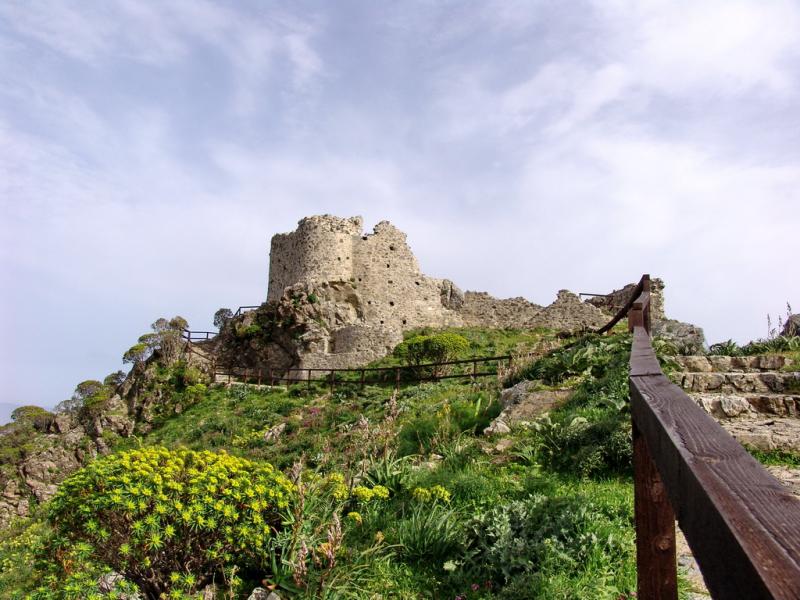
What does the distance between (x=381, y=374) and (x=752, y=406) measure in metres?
17.8

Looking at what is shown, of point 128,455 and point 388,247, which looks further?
point 388,247

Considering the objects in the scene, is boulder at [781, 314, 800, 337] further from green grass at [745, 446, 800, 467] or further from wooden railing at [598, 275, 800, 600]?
wooden railing at [598, 275, 800, 600]

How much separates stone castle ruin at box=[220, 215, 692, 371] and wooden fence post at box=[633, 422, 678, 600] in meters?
23.9

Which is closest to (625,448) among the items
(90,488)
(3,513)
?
(90,488)

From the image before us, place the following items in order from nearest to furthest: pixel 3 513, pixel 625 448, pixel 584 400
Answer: pixel 625 448
pixel 584 400
pixel 3 513

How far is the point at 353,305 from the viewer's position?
30875mm

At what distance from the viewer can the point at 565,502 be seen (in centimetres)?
472

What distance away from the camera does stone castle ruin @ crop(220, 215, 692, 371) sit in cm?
2777

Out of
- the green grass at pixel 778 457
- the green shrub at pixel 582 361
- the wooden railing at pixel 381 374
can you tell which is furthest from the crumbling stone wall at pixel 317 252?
the green grass at pixel 778 457

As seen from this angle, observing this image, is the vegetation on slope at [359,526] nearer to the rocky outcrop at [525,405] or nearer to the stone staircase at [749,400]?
the stone staircase at [749,400]

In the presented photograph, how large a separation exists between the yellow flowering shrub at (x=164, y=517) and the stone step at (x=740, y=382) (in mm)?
5705

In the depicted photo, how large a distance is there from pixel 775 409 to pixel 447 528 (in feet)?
Answer: 14.6

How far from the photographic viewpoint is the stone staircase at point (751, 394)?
5.88 metres

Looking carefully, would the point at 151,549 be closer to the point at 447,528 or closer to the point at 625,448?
the point at 447,528
